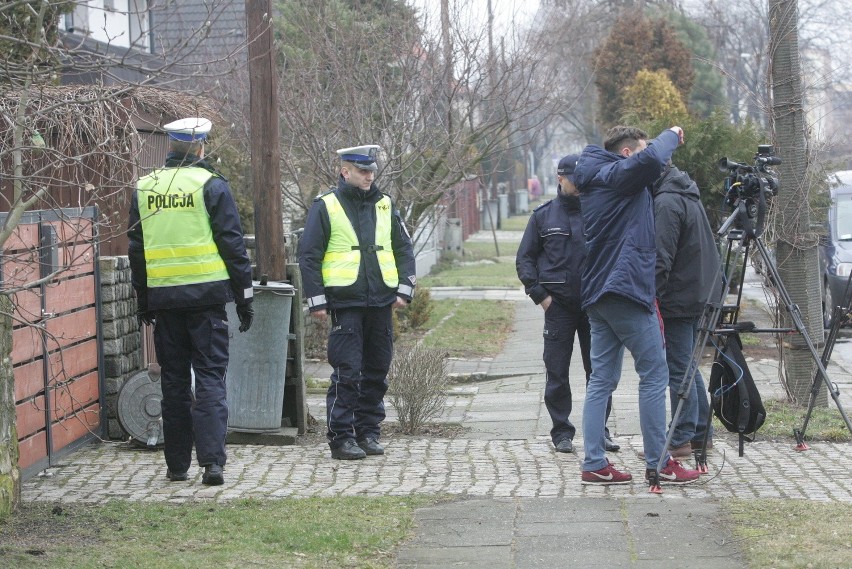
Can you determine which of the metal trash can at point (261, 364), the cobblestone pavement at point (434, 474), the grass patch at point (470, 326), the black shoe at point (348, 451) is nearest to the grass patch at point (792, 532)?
the cobblestone pavement at point (434, 474)

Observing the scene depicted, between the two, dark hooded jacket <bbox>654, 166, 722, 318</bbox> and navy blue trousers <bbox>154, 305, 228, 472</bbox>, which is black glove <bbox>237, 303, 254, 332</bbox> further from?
dark hooded jacket <bbox>654, 166, 722, 318</bbox>

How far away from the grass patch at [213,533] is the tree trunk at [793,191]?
3.69 m

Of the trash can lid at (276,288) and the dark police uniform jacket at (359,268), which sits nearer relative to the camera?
the dark police uniform jacket at (359,268)

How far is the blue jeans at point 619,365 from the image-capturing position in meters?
6.38

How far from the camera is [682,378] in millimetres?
7043

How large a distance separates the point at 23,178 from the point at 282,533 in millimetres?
1923

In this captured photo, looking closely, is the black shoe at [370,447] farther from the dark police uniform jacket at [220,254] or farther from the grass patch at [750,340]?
the grass patch at [750,340]

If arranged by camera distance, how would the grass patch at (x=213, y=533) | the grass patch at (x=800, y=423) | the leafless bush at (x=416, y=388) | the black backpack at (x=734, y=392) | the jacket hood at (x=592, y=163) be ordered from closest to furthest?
the grass patch at (x=213, y=533), the jacket hood at (x=592, y=163), the black backpack at (x=734, y=392), the grass patch at (x=800, y=423), the leafless bush at (x=416, y=388)

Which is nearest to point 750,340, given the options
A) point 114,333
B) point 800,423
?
point 800,423

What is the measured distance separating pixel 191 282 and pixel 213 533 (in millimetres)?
1615

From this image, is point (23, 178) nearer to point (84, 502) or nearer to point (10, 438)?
point (10, 438)

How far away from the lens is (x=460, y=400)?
34.5ft

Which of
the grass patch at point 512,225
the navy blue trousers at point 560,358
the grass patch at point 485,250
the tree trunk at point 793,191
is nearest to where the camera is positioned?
the navy blue trousers at point 560,358

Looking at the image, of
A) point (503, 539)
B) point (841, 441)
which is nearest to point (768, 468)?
point (841, 441)
